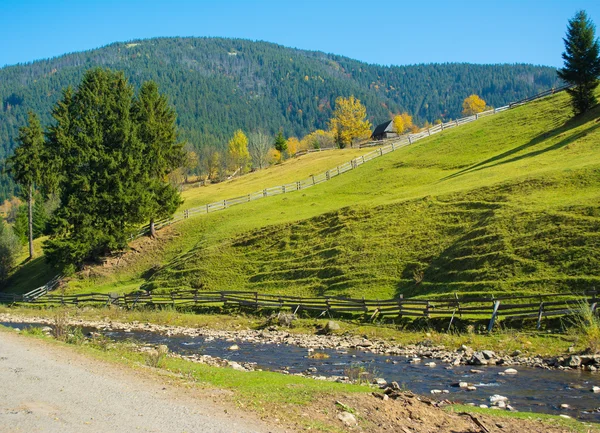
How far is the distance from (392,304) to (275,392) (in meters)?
16.7

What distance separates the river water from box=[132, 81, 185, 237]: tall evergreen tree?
102 feet

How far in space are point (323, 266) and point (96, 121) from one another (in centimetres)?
A: 2888

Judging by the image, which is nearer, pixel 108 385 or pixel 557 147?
pixel 108 385

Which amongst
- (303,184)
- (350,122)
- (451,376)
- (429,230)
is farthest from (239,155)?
(451,376)

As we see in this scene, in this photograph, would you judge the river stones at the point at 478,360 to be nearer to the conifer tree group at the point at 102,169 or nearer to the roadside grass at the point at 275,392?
the roadside grass at the point at 275,392

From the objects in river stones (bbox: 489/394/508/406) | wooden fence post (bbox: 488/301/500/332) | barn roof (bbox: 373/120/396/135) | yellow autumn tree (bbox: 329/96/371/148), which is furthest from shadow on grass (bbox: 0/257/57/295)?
barn roof (bbox: 373/120/396/135)

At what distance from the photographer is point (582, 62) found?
57.1m

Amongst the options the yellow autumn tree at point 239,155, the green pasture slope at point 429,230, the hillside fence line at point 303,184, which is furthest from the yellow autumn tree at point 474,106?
the green pasture slope at point 429,230

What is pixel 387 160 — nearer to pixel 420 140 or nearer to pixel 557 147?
pixel 420 140

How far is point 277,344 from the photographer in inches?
1059

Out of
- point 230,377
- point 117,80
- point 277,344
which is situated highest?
point 117,80

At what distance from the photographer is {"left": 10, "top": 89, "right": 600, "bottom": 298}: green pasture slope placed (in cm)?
3005

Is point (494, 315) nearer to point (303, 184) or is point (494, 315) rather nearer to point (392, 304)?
point (392, 304)

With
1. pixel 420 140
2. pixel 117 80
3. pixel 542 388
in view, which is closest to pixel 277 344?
pixel 542 388
